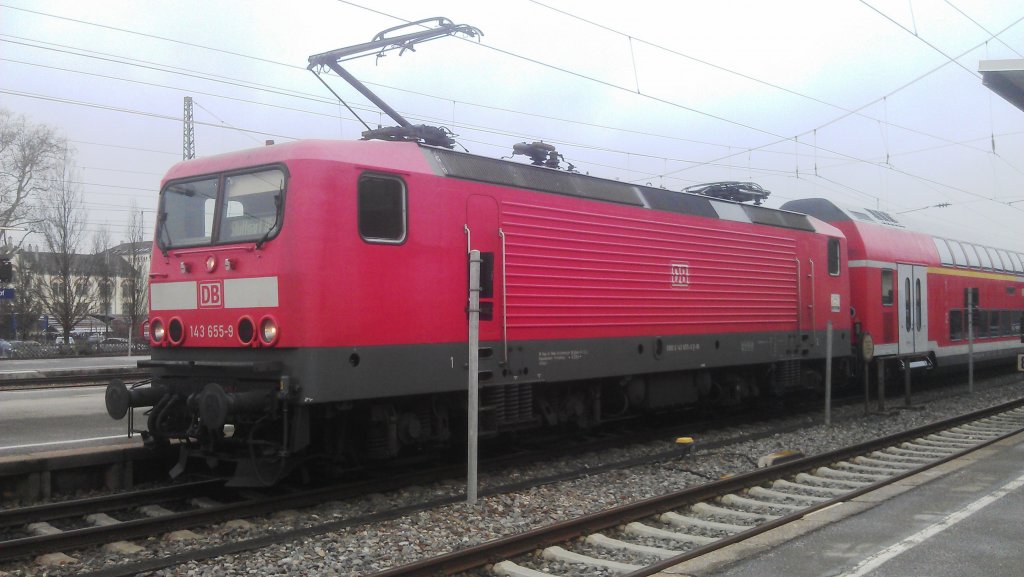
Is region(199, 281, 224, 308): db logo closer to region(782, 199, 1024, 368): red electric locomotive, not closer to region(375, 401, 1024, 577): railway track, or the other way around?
region(375, 401, 1024, 577): railway track

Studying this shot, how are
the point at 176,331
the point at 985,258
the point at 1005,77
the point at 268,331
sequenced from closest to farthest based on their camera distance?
the point at 268,331
the point at 176,331
the point at 1005,77
the point at 985,258

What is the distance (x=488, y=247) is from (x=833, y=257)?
30.8ft

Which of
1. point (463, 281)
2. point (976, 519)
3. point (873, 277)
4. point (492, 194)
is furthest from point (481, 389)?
point (873, 277)

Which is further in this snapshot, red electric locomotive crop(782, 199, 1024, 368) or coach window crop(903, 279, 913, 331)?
coach window crop(903, 279, 913, 331)

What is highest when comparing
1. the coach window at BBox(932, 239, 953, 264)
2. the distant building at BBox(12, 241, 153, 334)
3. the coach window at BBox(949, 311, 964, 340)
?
the distant building at BBox(12, 241, 153, 334)

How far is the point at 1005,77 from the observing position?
15.3 meters

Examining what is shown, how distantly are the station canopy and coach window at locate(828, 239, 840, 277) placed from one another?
3912 millimetres

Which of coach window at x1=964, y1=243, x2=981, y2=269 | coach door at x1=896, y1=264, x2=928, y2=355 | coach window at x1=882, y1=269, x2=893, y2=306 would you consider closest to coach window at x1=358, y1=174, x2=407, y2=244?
coach window at x1=882, y1=269, x2=893, y2=306

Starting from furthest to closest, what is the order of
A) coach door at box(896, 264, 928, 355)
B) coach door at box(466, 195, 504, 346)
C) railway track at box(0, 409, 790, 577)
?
coach door at box(896, 264, 928, 355)
coach door at box(466, 195, 504, 346)
railway track at box(0, 409, 790, 577)

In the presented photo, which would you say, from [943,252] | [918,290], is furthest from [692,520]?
[943,252]

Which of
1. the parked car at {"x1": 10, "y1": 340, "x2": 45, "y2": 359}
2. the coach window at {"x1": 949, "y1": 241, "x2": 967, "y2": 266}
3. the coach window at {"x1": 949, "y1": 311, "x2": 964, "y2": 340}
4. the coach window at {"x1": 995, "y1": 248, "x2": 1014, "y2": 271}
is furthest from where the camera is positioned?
the parked car at {"x1": 10, "y1": 340, "x2": 45, "y2": 359}

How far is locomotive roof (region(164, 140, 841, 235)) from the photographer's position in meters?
8.29

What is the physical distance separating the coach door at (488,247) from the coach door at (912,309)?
12067mm

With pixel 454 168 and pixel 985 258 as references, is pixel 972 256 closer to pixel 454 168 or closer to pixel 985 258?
pixel 985 258
